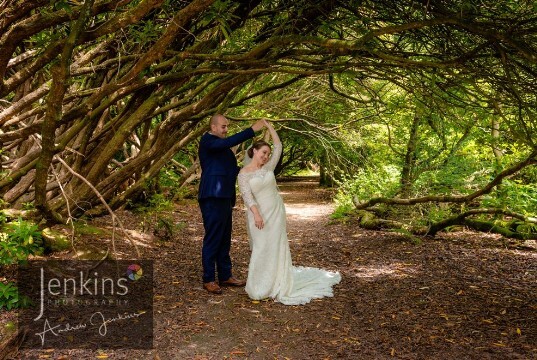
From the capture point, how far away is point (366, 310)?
17.1 ft

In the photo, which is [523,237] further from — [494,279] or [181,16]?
[181,16]

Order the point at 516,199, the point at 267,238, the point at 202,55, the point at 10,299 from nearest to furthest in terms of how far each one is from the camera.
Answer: the point at 202,55 < the point at 10,299 < the point at 267,238 < the point at 516,199

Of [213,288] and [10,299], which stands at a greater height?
[10,299]

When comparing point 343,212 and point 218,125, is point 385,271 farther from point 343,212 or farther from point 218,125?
point 343,212

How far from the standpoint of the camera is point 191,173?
1783 cm

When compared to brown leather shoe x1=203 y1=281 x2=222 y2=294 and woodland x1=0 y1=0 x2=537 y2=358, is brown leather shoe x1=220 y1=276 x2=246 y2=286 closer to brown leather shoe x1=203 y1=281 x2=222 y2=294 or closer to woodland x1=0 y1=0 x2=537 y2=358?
brown leather shoe x1=203 y1=281 x2=222 y2=294

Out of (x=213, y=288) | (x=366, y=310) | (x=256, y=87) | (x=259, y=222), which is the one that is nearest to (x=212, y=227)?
(x=259, y=222)

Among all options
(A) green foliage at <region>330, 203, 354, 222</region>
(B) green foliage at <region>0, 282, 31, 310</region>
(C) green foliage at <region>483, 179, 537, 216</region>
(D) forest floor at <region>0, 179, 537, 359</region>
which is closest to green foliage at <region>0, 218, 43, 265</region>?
(B) green foliage at <region>0, 282, 31, 310</region>

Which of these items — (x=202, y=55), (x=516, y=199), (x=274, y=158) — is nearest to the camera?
(x=202, y=55)

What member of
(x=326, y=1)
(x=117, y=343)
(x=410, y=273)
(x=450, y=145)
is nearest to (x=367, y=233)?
(x=450, y=145)

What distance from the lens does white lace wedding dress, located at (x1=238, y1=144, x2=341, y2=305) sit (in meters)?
5.66

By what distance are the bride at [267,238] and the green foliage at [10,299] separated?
2414 mm

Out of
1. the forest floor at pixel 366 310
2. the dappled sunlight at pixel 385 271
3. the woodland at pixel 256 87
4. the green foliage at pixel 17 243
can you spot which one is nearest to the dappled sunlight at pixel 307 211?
the woodland at pixel 256 87

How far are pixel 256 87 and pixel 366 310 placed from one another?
7.84 metres
